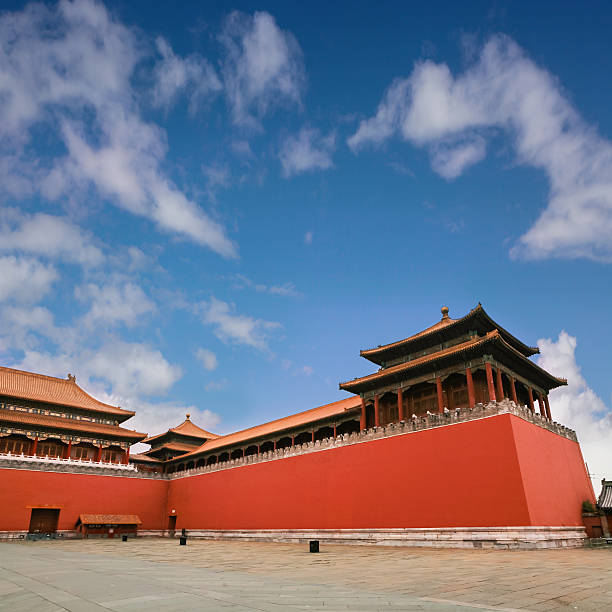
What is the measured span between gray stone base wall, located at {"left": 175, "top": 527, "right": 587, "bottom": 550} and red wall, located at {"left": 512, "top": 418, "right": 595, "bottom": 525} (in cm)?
41

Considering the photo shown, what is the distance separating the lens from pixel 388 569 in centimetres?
1080

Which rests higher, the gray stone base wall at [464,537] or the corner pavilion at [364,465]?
the corner pavilion at [364,465]

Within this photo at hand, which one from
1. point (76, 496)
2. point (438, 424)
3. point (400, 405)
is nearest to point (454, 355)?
point (438, 424)

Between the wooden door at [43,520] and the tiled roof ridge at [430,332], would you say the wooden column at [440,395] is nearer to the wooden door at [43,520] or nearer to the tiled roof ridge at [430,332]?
the tiled roof ridge at [430,332]

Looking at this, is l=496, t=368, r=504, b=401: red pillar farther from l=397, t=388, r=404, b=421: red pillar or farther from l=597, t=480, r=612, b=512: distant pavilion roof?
l=597, t=480, r=612, b=512: distant pavilion roof

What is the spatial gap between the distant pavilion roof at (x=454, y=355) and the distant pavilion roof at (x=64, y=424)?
66.4 ft

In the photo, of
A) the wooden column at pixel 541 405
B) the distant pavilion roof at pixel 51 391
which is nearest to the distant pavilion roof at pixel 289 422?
the distant pavilion roof at pixel 51 391

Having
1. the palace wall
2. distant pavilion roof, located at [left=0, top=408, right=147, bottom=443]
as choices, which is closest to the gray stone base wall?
the palace wall

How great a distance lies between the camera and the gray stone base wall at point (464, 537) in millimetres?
14961

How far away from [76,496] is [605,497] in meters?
29.4

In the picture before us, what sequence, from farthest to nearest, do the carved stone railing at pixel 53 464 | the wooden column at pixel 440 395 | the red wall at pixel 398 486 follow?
the carved stone railing at pixel 53 464 → the wooden column at pixel 440 395 → the red wall at pixel 398 486

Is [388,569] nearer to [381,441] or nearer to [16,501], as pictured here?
[381,441]

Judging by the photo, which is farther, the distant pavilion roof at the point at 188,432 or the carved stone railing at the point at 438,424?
the distant pavilion roof at the point at 188,432

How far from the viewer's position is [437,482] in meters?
17.7
